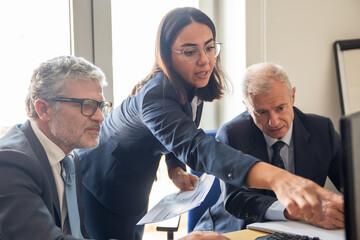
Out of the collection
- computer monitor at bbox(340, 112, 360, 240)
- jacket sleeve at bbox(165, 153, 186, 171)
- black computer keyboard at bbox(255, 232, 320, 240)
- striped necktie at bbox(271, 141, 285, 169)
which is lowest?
black computer keyboard at bbox(255, 232, 320, 240)

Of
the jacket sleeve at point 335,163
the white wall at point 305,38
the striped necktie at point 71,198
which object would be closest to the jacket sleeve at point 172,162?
the striped necktie at point 71,198

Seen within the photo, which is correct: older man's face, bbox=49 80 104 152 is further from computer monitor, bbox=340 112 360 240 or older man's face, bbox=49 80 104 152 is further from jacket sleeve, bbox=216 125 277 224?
computer monitor, bbox=340 112 360 240

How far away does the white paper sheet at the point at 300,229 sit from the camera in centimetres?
129

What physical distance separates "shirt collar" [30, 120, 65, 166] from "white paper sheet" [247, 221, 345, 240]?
719 millimetres

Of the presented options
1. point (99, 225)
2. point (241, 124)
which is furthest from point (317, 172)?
point (99, 225)

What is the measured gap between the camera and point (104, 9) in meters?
2.42

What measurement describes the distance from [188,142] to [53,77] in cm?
57

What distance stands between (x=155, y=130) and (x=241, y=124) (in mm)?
672

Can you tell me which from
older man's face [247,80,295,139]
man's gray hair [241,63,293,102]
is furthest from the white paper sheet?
man's gray hair [241,63,293,102]

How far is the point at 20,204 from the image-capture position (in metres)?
1.11

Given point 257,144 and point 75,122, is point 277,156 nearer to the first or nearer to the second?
point 257,144

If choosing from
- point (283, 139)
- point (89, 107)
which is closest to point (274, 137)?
point (283, 139)

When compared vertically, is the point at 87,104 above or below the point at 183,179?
above

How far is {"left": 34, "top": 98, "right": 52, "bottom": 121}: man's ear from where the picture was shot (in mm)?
1456
